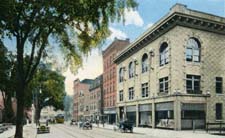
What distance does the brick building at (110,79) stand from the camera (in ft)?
262

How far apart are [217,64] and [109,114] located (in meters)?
39.5

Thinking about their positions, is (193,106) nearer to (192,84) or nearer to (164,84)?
(192,84)

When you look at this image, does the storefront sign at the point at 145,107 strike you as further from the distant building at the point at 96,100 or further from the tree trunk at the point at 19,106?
the distant building at the point at 96,100

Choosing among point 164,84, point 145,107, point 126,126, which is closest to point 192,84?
point 164,84

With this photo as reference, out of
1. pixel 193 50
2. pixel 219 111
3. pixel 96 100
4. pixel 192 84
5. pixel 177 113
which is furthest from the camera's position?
pixel 96 100

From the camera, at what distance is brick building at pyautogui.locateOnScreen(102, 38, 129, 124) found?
262ft

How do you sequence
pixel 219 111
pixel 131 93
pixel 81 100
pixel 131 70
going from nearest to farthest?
pixel 219 111 → pixel 131 93 → pixel 131 70 → pixel 81 100

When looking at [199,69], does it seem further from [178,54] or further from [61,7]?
[61,7]

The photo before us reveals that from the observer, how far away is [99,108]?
95.5 m

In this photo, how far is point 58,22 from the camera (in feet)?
60.1

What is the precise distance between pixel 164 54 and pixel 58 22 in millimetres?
31365

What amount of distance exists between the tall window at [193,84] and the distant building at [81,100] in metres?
69.9

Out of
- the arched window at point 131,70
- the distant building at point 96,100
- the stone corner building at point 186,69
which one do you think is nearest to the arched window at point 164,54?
the stone corner building at point 186,69

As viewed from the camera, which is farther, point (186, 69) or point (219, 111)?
point (219, 111)
